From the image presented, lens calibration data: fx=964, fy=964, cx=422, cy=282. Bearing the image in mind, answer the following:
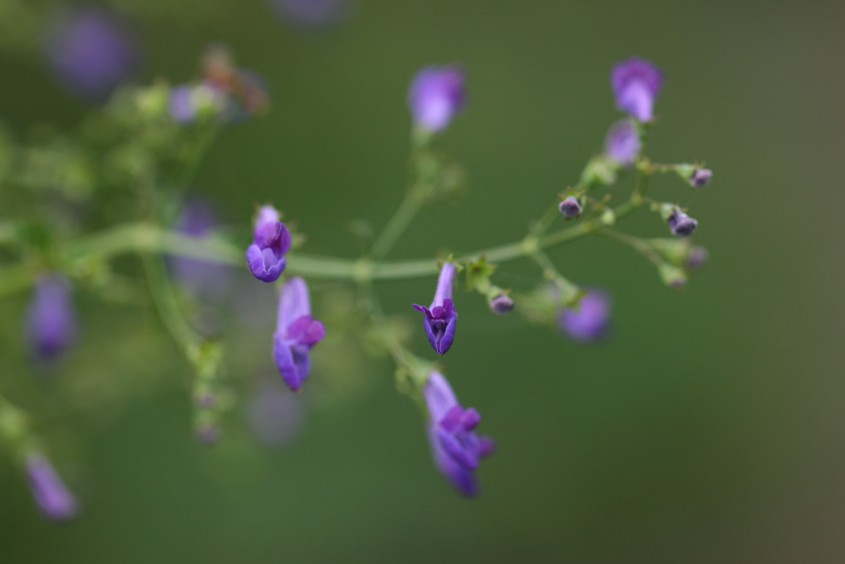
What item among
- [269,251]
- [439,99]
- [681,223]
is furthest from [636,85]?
[269,251]

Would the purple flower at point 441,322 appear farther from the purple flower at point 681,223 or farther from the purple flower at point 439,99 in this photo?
the purple flower at point 439,99

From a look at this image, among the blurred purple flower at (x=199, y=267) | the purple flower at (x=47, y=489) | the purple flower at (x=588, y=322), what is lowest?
the purple flower at (x=588, y=322)

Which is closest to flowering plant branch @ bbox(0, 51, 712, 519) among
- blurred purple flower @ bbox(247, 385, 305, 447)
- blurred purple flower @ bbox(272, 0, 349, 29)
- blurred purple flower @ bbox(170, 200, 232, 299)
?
blurred purple flower @ bbox(170, 200, 232, 299)

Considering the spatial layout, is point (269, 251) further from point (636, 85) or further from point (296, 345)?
point (636, 85)

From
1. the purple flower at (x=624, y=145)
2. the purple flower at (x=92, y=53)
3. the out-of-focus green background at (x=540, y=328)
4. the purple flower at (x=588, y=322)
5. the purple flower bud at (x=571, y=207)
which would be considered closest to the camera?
the purple flower bud at (x=571, y=207)

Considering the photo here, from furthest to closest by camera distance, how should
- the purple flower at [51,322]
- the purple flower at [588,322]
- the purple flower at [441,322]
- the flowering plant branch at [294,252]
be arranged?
the purple flower at [51,322] < the purple flower at [588,322] < the flowering plant branch at [294,252] < the purple flower at [441,322]

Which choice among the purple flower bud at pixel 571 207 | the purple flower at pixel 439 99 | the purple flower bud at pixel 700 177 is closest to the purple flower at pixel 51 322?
the purple flower at pixel 439 99

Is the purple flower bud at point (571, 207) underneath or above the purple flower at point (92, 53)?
underneath
